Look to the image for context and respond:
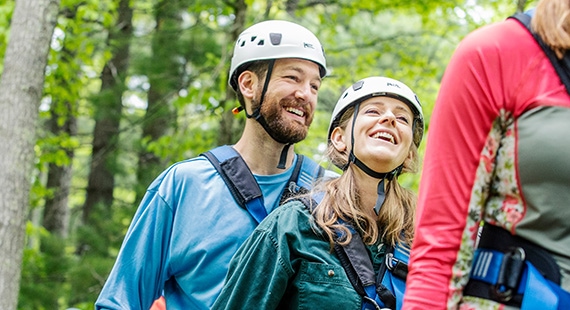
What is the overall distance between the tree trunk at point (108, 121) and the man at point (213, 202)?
9.97 meters

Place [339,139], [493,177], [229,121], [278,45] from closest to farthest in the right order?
[493,177]
[339,139]
[278,45]
[229,121]

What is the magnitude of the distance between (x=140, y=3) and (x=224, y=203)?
591 inches

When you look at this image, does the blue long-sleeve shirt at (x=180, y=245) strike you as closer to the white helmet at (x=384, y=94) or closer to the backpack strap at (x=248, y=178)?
the backpack strap at (x=248, y=178)

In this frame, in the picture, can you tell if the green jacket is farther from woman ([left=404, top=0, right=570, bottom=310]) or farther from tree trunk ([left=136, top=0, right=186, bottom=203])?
tree trunk ([left=136, top=0, right=186, bottom=203])

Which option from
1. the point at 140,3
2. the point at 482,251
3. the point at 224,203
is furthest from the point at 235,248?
the point at 140,3

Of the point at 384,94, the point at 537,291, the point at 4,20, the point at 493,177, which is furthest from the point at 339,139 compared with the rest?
Result: the point at 4,20

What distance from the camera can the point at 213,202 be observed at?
13.3ft

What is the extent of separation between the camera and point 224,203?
13.3 feet

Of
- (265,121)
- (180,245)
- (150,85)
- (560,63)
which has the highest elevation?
(560,63)

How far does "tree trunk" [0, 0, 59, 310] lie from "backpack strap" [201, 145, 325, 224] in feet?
10.6

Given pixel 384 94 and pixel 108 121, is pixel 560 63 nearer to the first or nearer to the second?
pixel 384 94

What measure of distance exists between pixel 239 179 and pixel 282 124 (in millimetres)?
423

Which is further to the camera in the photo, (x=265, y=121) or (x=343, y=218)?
(x=265, y=121)

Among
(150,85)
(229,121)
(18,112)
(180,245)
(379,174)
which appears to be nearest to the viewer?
(379,174)
